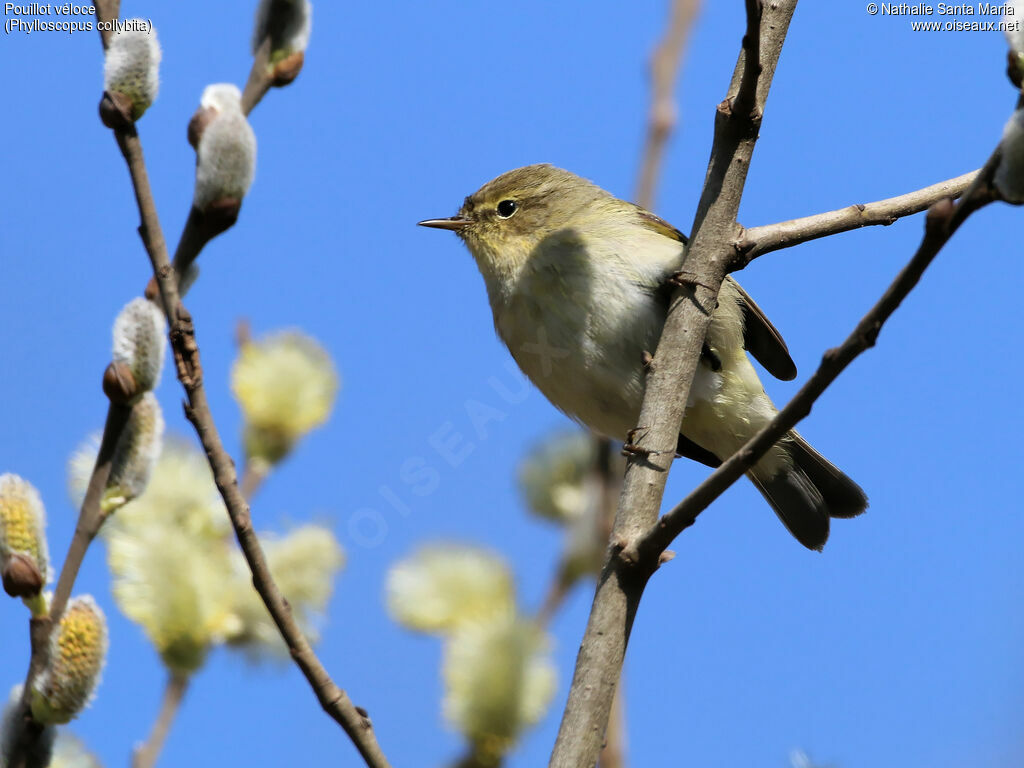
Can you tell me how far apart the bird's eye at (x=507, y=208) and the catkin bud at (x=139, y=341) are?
269 centimetres

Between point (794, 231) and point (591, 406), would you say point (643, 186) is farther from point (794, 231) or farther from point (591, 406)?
point (794, 231)

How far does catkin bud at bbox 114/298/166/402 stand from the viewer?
1.62m

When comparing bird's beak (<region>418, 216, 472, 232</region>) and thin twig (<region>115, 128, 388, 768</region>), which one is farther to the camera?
bird's beak (<region>418, 216, 472, 232</region>)

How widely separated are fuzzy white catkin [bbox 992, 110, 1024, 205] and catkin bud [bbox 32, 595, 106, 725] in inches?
53.9

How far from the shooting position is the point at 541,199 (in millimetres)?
4219

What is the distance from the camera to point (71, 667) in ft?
5.12

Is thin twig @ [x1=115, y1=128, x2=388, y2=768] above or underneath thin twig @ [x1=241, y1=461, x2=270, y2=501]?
underneath

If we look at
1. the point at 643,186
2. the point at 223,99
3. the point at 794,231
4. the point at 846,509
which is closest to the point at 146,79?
the point at 223,99

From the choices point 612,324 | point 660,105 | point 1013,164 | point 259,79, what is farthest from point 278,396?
point 660,105

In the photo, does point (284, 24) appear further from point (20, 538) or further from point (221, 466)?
point (20, 538)

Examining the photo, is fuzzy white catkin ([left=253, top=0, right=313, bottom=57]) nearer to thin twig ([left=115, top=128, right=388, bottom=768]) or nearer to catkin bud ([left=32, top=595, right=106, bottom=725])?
thin twig ([left=115, top=128, right=388, bottom=768])

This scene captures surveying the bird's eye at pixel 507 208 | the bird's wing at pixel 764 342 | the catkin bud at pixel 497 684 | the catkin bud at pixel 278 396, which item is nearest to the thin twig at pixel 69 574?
the catkin bud at pixel 278 396

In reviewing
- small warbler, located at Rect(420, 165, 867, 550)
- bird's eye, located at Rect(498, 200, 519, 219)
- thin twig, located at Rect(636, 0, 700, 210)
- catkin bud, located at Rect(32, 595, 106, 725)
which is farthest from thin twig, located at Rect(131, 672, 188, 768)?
bird's eye, located at Rect(498, 200, 519, 219)

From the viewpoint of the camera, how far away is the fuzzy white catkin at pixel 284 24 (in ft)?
6.48
